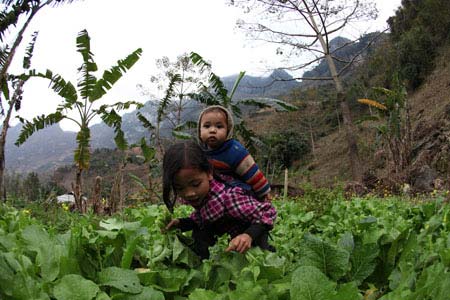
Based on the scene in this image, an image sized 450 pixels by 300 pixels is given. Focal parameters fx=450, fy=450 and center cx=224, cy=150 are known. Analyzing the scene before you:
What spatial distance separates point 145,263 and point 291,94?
3826cm

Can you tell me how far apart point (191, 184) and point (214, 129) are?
48 centimetres

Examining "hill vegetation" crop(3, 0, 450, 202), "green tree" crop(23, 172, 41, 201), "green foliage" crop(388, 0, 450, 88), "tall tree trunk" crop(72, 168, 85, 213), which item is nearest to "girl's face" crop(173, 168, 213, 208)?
"green tree" crop(23, 172, 41, 201)

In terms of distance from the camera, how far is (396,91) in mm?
14070

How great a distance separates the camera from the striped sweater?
2.07m

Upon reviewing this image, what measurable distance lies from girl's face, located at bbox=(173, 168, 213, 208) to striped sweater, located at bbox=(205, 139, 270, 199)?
332 millimetres

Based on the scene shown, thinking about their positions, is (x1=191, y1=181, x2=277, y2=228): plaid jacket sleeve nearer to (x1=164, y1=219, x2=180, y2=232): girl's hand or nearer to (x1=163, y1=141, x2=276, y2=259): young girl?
(x1=163, y1=141, x2=276, y2=259): young girl

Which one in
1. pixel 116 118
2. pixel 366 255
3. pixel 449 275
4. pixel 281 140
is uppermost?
pixel 116 118

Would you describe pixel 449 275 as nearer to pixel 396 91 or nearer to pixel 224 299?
pixel 224 299

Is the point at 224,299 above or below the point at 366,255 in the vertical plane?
above

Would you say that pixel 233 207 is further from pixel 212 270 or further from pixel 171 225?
pixel 212 270

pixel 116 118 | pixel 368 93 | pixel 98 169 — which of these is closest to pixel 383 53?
pixel 368 93

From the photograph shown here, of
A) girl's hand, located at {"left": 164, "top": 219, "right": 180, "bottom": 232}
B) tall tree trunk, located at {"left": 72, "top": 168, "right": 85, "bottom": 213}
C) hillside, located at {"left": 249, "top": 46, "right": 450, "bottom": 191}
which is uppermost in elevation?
girl's hand, located at {"left": 164, "top": 219, "right": 180, "bottom": 232}

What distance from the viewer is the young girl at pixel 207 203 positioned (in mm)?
1684

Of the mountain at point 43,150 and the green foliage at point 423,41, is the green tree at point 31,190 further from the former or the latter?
the mountain at point 43,150
